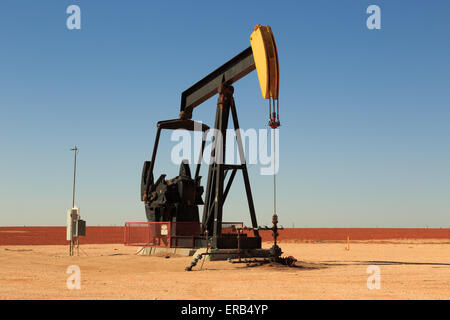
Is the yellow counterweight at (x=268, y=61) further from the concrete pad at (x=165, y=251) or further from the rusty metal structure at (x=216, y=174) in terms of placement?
the concrete pad at (x=165, y=251)

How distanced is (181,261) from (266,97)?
5.82 m

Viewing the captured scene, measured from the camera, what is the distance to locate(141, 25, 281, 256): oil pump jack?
14477mm

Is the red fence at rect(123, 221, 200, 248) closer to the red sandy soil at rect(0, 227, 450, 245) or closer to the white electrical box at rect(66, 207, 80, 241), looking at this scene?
the white electrical box at rect(66, 207, 80, 241)

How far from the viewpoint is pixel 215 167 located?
17328 millimetres

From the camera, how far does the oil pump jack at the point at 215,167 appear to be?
14.5 metres

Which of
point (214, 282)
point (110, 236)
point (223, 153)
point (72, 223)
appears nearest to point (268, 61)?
point (223, 153)

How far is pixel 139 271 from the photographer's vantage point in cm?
1320

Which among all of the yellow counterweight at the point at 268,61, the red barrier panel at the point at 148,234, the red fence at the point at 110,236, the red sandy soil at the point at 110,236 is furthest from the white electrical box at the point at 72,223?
the red sandy soil at the point at 110,236

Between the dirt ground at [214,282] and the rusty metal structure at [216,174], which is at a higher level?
the rusty metal structure at [216,174]

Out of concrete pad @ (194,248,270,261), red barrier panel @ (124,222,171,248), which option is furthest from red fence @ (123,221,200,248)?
concrete pad @ (194,248,270,261)

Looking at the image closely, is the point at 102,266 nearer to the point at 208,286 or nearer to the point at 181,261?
the point at 181,261

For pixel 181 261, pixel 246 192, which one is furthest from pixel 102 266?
pixel 246 192

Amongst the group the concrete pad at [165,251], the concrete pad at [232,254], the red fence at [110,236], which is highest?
the concrete pad at [232,254]
